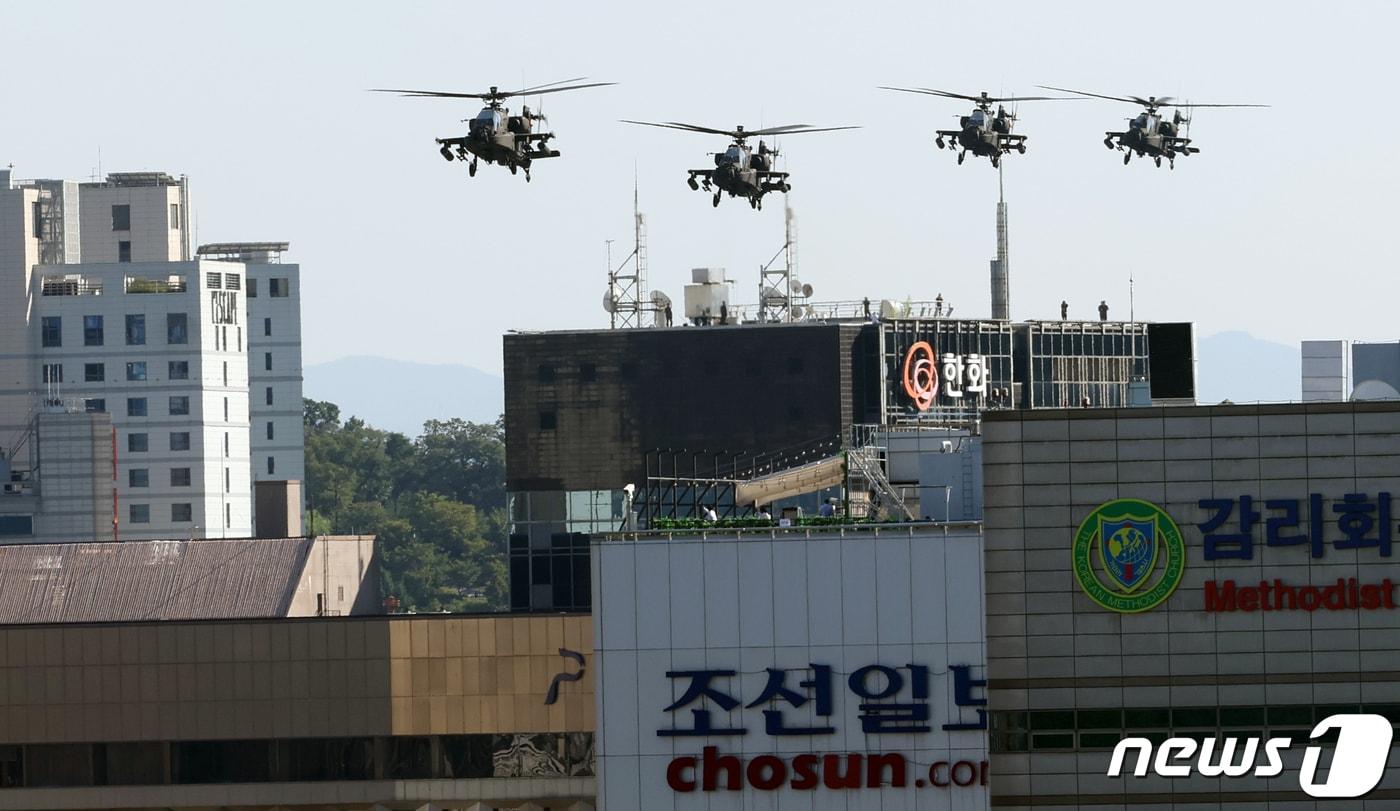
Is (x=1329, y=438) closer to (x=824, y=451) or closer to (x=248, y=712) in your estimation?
(x=248, y=712)

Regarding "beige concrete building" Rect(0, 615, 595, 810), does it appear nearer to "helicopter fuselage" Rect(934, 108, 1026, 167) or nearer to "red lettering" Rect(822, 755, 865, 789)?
"red lettering" Rect(822, 755, 865, 789)

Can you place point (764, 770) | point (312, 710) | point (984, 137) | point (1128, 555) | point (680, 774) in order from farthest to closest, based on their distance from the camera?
point (984, 137) → point (312, 710) → point (680, 774) → point (764, 770) → point (1128, 555)

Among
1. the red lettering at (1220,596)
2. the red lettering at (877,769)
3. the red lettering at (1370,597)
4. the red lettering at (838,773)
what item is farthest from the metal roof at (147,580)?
the red lettering at (1370,597)

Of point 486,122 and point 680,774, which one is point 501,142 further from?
point 680,774

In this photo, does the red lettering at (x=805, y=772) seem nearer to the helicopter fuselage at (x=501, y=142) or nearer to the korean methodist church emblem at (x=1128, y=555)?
the korean methodist church emblem at (x=1128, y=555)

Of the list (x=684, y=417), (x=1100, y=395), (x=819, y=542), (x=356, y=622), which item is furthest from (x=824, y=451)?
(x=819, y=542)

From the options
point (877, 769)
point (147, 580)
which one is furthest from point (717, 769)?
point (147, 580)

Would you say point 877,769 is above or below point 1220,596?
below

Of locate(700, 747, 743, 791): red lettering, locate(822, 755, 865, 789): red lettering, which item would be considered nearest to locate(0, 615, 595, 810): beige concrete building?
locate(700, 747, 743, 791): red lettering
